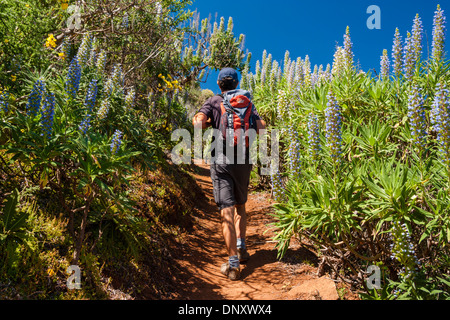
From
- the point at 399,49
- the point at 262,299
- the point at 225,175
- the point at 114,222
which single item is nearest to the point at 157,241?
the point at 114,222

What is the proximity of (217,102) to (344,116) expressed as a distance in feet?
5.46

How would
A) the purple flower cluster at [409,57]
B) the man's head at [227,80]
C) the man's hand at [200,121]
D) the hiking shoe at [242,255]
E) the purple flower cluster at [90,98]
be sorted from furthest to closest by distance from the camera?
the hiking shoe at [242,255], the man's head at [227,80], the man's hand at [200,121], the purple flower cluster at [409,57], the purple flower cluster at [90,98]

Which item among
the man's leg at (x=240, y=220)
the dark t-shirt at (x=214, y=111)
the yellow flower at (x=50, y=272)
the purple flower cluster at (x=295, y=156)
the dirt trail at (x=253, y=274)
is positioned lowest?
the dirt trail at (x=253, y=274)

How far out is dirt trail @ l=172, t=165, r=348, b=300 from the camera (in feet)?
11.9

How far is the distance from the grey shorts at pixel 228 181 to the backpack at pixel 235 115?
336 mm

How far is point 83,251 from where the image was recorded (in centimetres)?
314

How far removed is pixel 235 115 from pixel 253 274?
2174 mm

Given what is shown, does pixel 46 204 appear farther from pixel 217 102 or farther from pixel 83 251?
pixel 217 102

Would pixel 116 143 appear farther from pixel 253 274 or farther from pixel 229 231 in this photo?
pixel 253 274

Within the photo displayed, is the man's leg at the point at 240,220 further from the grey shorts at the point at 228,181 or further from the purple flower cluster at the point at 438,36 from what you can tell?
the purple flower cluster at the point at 438,36

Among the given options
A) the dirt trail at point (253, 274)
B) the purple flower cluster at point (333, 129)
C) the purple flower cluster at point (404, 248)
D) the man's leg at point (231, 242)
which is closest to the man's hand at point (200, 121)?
the man's leg at point (231, 242)

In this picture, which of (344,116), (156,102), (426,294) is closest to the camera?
(426,294)

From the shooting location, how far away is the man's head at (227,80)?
4.45 m
